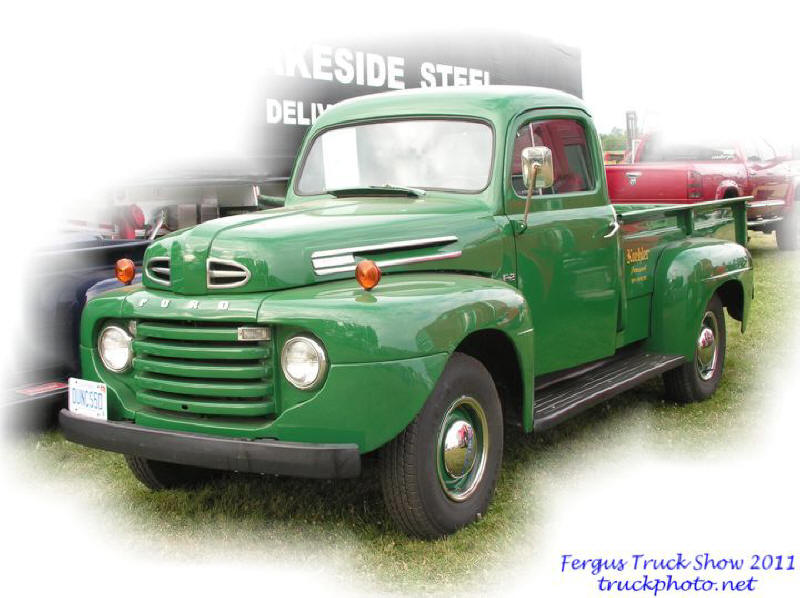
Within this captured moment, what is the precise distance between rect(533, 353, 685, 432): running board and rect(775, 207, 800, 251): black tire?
1031 cm

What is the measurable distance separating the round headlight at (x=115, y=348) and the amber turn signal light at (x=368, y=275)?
1.13 meters

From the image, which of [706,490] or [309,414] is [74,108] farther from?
[706,490]

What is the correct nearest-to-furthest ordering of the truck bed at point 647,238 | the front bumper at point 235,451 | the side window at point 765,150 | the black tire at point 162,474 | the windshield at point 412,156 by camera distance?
the front bumper at point 235,451 → the black tire at point 162,474 → the windshield at point 412,156 → the truck bed at point 647,238 → the side window at point 765,150

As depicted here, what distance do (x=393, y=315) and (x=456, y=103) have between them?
5.60 feet

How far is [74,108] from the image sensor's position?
7.01 m

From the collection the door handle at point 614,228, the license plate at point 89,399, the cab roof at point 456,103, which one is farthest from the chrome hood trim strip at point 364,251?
the door handle at point 614,228

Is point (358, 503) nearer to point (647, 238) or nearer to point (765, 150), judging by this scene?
point (647, 238)

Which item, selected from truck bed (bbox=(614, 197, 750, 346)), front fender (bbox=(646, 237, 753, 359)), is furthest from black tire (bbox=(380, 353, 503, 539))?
front fender (bbox=(646, 237, 753, 359))

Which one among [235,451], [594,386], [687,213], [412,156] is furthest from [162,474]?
[687,213]

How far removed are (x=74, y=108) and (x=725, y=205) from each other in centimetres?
479

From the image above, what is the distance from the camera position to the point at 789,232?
596 inches

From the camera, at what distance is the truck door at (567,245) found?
4793 mm

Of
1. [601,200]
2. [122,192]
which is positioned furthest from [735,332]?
[122,192]

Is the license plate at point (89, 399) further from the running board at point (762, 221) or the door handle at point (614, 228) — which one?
the running board at point (762, 221)
